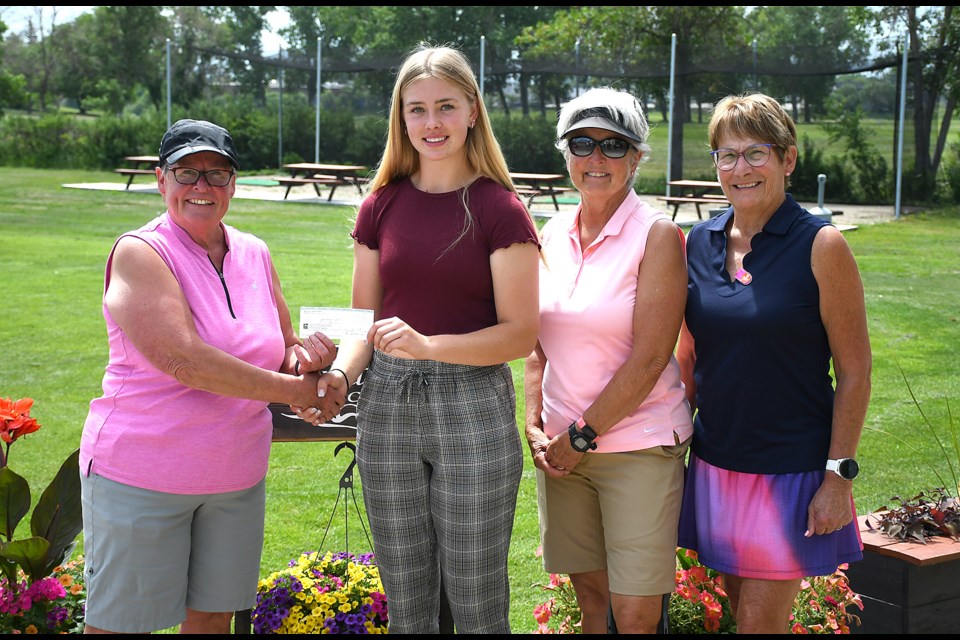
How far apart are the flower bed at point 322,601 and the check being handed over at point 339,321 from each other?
40.9 inches

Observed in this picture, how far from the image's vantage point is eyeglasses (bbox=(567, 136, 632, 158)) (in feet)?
9.43

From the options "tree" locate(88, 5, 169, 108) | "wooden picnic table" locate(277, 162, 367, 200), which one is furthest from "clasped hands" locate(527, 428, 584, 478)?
"tree" locate(88, 5, 169, 108)

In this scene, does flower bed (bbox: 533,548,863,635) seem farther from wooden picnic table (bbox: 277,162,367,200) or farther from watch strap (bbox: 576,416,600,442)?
wooden picnic table (bbox: 277,162,367,200)

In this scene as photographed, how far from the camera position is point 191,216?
278 cm

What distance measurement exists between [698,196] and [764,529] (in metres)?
19.1

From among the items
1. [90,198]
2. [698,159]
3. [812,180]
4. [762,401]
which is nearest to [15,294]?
[762,401]

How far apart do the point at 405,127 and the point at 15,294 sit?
9405 mm

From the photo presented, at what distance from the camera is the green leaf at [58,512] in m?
3.35

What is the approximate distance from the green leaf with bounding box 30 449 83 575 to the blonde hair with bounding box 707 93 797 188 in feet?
7.80

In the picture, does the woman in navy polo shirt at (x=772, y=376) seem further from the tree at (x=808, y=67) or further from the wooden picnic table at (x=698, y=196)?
the tree at (x=808, y=67)

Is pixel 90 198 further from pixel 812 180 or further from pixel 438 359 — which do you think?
pixel 438 359

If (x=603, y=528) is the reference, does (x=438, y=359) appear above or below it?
above

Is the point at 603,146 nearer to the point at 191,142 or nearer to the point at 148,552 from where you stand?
the point at 191,142

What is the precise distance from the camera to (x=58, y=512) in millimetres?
3367
